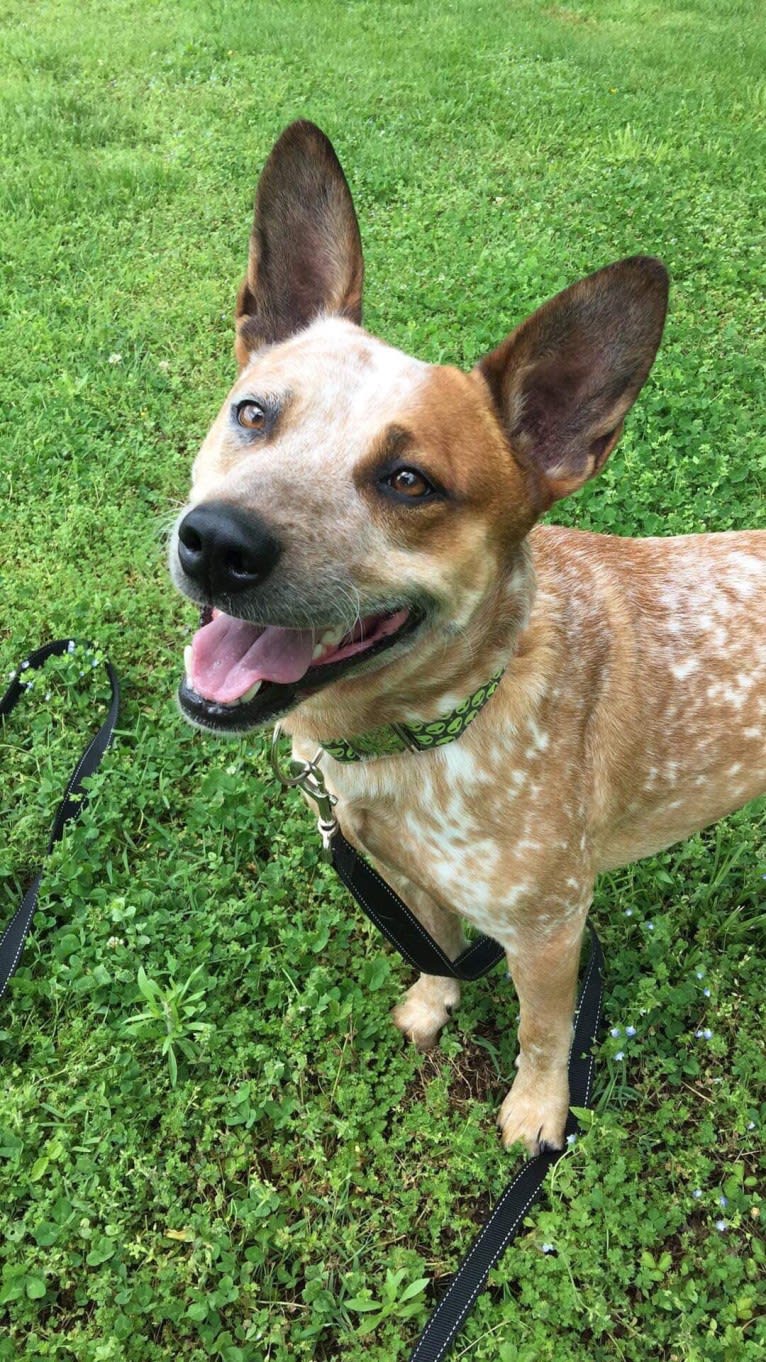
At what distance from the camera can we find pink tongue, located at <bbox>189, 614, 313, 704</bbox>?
2010mm

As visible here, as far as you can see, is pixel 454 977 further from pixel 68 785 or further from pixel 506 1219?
pixel 68 785

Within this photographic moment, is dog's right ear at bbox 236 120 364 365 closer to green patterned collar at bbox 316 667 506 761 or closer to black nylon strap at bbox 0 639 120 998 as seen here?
green patterned collar at bbox 316 667 506 761

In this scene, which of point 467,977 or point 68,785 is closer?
point 467,977

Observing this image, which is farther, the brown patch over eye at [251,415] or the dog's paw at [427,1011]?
the dog's paw at [427,1011]

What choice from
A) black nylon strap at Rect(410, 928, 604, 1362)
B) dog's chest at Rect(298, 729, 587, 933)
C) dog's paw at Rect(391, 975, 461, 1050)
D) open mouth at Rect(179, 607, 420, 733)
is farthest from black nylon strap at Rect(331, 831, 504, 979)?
open mouth at Rect(179, 607, 420, 733)

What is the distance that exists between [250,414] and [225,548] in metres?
0.62

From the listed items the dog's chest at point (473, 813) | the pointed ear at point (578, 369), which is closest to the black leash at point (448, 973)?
the dog's chest at point (473, 813)

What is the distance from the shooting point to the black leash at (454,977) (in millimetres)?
2508

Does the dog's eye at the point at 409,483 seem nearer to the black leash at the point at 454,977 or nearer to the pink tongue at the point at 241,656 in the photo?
the pink tongue at the point at 241,656

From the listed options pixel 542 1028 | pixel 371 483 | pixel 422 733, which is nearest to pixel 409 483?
pixel 371 483

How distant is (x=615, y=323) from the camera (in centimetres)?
210

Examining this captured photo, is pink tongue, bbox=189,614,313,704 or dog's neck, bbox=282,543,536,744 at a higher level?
pink tongue, bbox=189,614,313,704

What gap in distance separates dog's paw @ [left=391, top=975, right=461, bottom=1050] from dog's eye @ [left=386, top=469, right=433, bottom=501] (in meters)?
1.84

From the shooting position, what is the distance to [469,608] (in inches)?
83.0
